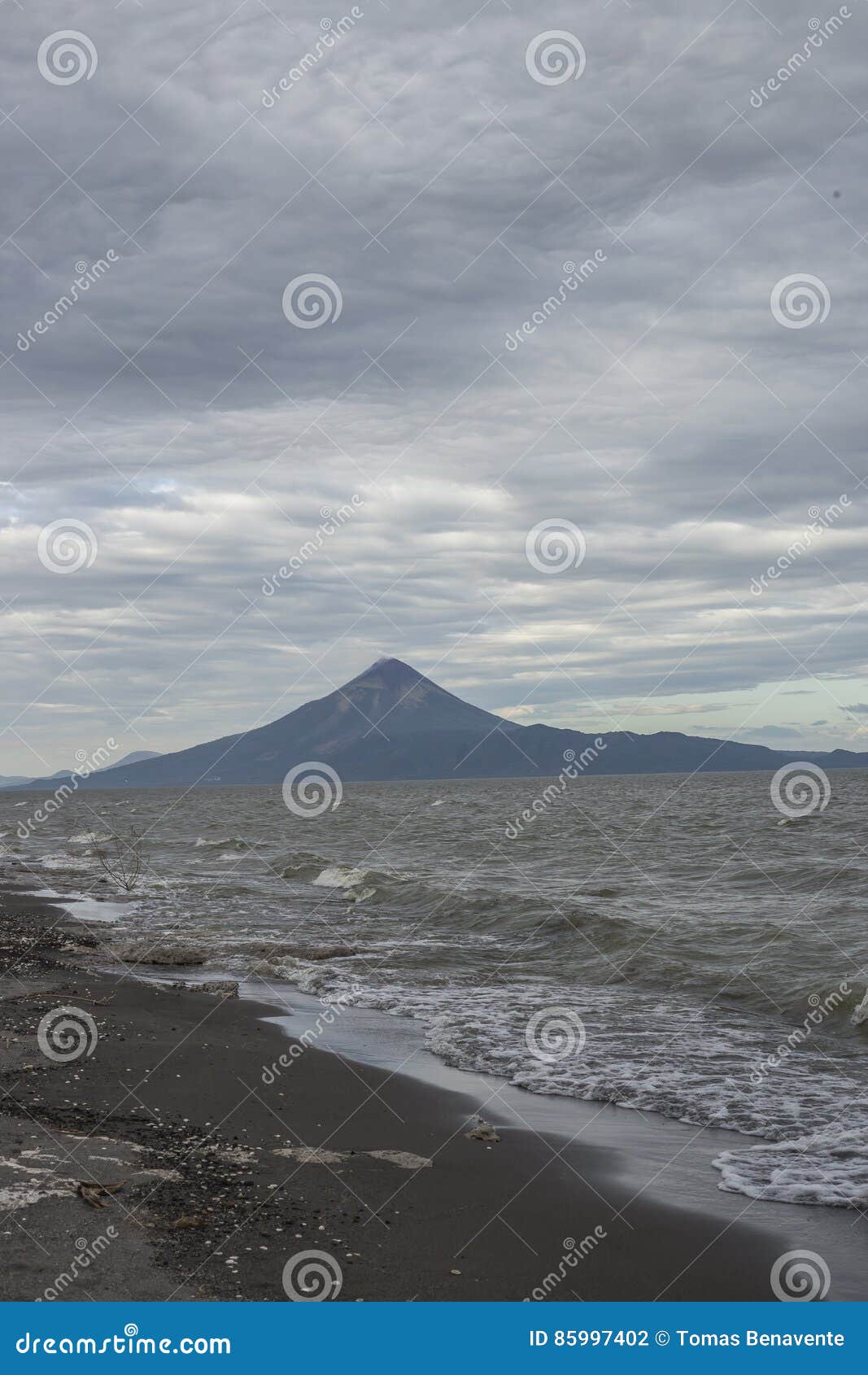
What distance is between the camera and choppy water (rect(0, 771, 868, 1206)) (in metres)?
10.9

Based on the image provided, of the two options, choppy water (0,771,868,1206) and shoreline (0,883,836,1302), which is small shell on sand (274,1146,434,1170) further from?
choppy water (0,771,868,1206)

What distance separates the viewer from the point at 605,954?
19719 millimetres

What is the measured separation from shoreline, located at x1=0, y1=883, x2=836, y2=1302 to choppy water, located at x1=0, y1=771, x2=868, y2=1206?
1.43m

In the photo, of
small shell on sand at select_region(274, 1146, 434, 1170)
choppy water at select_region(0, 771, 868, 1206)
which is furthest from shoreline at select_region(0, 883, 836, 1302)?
choppy water at select_region(0, 771, 868, 1206)

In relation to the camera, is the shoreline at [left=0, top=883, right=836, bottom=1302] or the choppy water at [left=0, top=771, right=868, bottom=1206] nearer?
the shoreline at [left=0, top=883, right=836, bottom=1302]

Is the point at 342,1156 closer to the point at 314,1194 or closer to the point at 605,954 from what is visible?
the point at 314,1194

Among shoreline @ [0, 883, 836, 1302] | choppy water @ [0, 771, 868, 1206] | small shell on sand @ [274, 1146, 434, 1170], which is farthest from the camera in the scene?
choppy water @ [0, 771, 868, 1206]

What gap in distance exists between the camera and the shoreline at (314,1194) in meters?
6.18

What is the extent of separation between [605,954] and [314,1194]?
42.5 ft

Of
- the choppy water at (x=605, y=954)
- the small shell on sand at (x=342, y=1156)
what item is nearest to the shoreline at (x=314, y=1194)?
the small shell on sand at (x=342, y=1156)

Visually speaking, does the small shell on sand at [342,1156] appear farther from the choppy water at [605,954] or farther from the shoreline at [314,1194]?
the choppy water at [605,954]

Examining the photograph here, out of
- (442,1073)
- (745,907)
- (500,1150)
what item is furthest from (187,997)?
(745,907)

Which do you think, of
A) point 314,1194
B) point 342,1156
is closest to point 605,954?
point 342,1156

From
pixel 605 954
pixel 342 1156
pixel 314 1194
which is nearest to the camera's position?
pixel 314 1194
